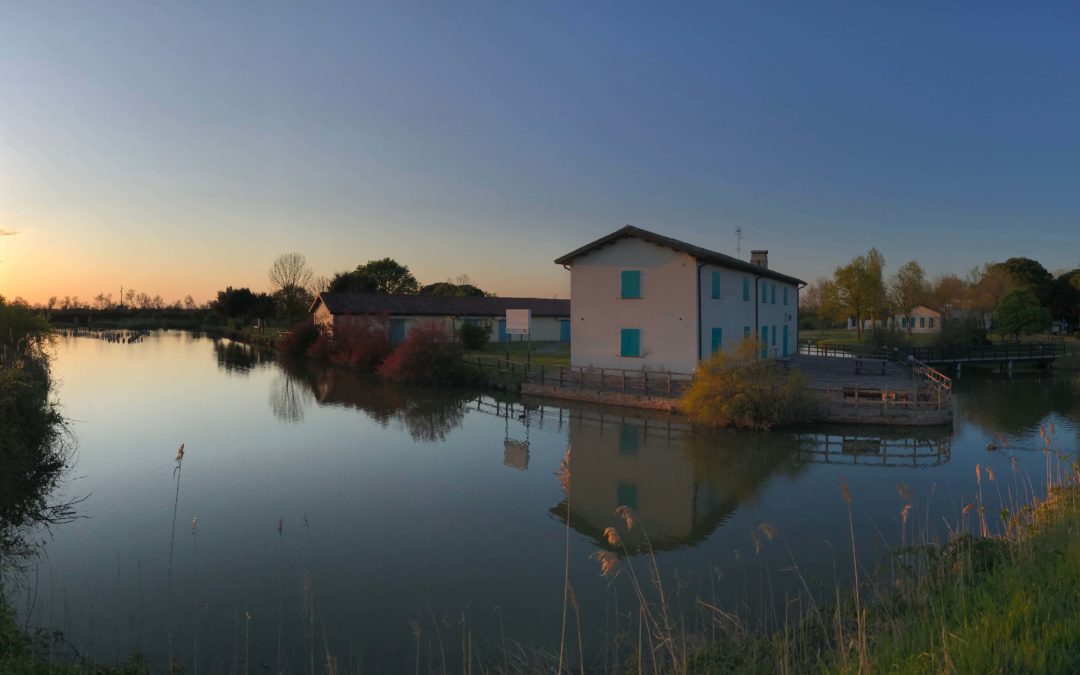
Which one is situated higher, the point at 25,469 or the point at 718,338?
the point at 718,338

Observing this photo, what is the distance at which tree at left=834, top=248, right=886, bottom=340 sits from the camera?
1834 inches

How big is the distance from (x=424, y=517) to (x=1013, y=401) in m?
23.5

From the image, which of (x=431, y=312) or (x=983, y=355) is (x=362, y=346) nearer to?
(x=431, y=312)

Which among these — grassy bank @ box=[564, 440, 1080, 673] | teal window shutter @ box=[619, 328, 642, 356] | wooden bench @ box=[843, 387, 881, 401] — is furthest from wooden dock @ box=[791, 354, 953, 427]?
grassy bank @ box=[564, 440, 1080, 673]

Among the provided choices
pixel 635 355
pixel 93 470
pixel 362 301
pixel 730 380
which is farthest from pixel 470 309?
pixel 93 470

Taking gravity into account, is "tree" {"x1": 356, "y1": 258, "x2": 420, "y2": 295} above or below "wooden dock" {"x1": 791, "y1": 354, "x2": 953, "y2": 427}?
above

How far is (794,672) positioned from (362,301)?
144 feet

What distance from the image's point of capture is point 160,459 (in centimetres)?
1359

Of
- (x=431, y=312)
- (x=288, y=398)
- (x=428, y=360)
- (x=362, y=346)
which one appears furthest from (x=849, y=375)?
(x=431, y=312)

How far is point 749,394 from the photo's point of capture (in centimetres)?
1703

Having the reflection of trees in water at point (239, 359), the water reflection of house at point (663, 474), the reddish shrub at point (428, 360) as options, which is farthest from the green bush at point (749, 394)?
the reflection of trees in water at point (239, 359)

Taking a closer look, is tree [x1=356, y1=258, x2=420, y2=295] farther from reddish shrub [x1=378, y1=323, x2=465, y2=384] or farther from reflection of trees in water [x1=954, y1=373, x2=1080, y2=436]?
reflection of trees in water [x1=954, y1=373, x2=1080, y2=436]

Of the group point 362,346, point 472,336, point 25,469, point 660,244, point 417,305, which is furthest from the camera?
point 417,305

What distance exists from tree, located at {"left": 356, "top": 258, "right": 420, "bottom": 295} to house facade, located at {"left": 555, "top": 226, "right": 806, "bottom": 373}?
51007 mm
